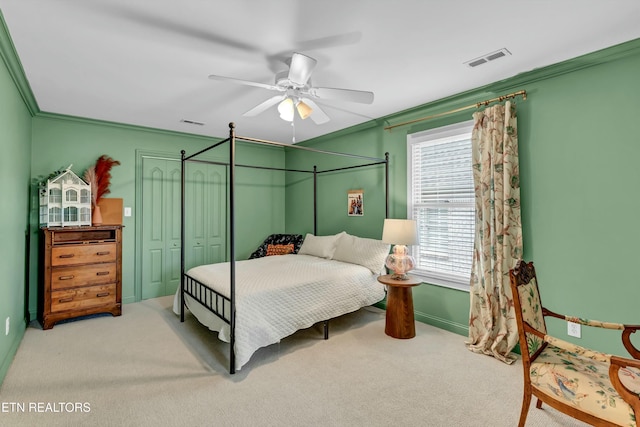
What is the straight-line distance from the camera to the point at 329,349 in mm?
2879

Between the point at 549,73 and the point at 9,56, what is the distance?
4.15 m

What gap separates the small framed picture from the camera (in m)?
4.32

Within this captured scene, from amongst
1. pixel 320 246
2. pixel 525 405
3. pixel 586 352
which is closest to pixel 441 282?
pixel 320 246

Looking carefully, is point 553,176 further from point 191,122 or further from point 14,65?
point 14,65

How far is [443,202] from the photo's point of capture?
340 centimetres

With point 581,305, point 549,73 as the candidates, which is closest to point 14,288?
point 581,305

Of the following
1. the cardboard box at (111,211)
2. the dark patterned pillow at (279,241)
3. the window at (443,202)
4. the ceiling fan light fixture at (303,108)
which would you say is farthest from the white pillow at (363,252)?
the cardboard box at (111,211)

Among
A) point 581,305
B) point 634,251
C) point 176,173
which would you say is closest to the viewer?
point 634,251

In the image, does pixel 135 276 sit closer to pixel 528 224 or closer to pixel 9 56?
pixel 9 56

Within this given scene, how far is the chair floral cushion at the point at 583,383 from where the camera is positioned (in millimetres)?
1385

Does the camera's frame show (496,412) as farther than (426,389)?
No

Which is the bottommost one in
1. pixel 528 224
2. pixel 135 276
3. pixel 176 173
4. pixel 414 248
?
pixel 135 276

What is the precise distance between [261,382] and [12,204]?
8.73 feet

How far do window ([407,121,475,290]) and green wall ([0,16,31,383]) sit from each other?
3650 mm
